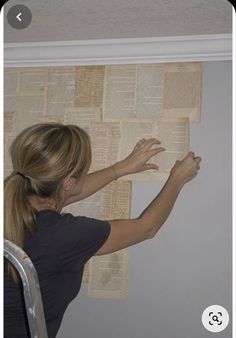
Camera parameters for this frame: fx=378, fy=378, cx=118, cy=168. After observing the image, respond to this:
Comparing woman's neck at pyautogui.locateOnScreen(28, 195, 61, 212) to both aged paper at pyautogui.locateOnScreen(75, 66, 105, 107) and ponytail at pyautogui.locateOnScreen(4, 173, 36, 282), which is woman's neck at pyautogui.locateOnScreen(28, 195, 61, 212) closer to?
ponytail at pyautogui.locateOnScreen(4, 173, 36, 282)

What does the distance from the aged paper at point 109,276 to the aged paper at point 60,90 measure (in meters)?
0.44

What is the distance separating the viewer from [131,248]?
1032 millimetres

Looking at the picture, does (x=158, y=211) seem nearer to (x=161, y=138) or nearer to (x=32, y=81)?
(x=161, y=138)

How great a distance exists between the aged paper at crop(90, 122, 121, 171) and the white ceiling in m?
0.25

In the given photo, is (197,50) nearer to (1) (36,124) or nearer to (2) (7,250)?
(1) (36,124)

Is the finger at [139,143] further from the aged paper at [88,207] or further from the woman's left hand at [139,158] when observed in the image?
the aged paper at [88,207]

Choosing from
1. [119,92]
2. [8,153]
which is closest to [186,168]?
[119,92]

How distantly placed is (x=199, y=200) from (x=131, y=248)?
226mm

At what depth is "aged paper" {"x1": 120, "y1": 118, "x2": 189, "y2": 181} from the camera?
1025 mm

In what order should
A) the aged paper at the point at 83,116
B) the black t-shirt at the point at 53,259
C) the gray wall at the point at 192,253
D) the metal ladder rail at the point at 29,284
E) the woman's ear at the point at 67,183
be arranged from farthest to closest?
1. the aged paper at the point at 83,116
2. the gray wall at the point at 192,253
3. the woman's ear at the point at 67,183
4. the black t-shirt at the point at 53,259
5. the metal ladder rail at the point at 29,284

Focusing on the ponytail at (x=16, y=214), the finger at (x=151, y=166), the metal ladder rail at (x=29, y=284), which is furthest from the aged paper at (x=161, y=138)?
the metal ladder rail at (x=29, y=284)

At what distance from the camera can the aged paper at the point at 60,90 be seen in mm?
1110

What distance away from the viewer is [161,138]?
40.9 inches

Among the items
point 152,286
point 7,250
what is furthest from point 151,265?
point 7,250
